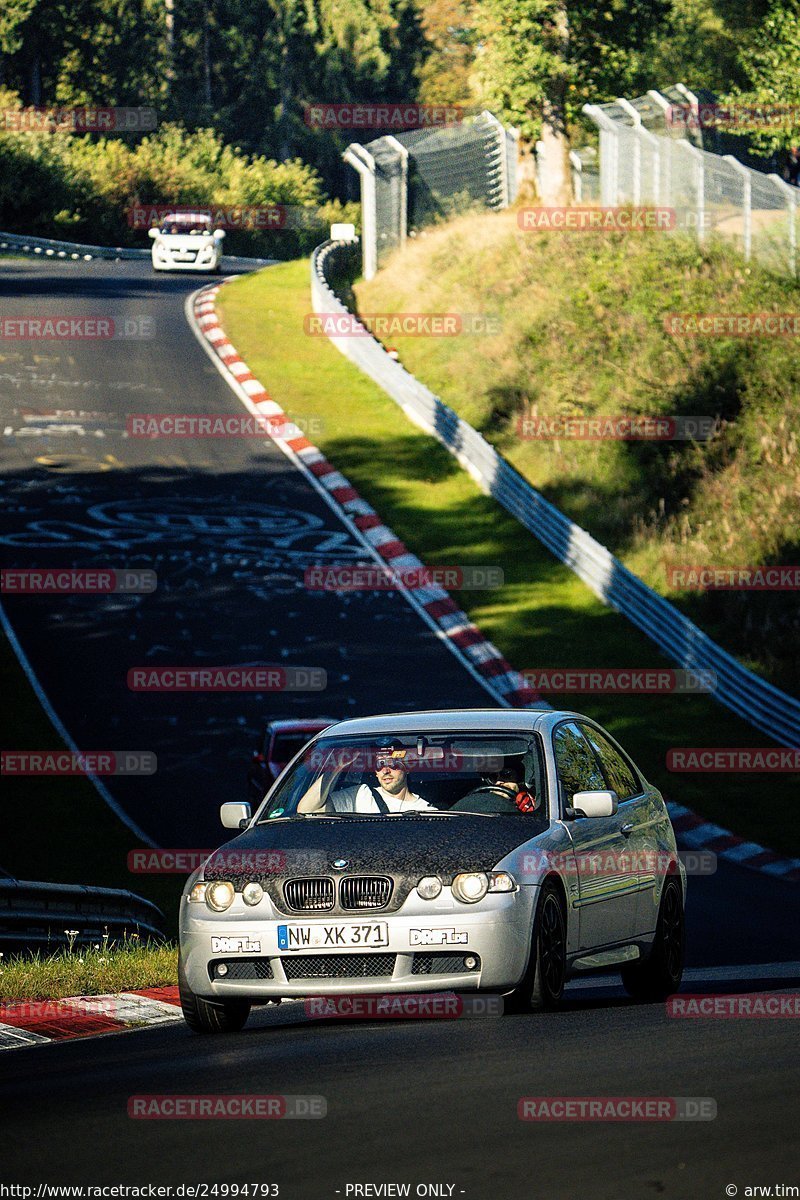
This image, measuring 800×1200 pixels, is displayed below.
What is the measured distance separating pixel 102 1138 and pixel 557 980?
132 inches

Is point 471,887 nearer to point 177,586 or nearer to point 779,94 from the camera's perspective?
point 177,586

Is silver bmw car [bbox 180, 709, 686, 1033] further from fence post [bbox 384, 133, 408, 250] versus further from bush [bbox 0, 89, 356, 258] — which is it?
bush [bbox 0, 89, 356, 258]

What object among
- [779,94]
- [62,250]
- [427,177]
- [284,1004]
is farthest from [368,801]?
[62,250]

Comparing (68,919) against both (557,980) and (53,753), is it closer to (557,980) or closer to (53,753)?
(557,980)

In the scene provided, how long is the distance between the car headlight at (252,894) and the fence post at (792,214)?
28.0 metres

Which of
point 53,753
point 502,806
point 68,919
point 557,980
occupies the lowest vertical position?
point 53,753

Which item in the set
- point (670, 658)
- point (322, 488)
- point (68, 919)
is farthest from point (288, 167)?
point (68, 919)

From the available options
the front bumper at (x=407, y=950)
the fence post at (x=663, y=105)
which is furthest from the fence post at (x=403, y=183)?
the front bumper at (x=407, y=950)

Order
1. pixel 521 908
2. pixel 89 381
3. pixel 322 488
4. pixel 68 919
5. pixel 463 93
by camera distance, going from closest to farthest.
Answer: pixel 521 908, pixel 68 919, pixel 322 488, pixel 89 381, pixel 463 93

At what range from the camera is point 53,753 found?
21.9 meters

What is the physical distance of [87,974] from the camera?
1068 cm

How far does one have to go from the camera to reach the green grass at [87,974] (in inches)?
403

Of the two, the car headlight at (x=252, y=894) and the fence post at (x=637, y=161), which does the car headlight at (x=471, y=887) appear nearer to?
the car headlight at (x=252, y=894)

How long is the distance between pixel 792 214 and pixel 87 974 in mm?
28041
